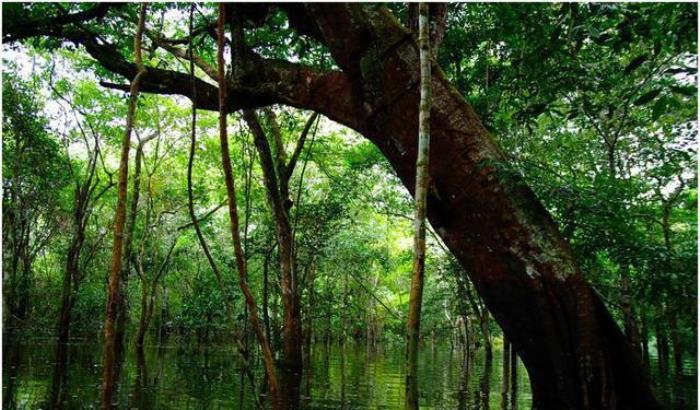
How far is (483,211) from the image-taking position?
218 inches

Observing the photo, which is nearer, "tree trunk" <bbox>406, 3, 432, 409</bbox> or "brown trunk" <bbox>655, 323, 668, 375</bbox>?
"tree trunk" <bbox>406, 3, 432, 409</bbox>

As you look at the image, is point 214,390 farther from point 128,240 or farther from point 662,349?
point 662,349

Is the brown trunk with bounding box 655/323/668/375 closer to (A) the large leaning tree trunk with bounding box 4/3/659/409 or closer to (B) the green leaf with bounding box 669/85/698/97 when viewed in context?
(A) the large leaning tree trunk with bounding box 4/3/659/409

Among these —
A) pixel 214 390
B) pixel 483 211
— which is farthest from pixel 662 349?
pixel 483 211

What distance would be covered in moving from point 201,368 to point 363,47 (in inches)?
379

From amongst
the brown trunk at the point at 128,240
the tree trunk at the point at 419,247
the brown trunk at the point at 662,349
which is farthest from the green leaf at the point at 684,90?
the brown trunk at the point at 662,349

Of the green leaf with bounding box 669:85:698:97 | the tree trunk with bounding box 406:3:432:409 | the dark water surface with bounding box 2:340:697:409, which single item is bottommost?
the dark water surface with bounding box 2:340:697:409

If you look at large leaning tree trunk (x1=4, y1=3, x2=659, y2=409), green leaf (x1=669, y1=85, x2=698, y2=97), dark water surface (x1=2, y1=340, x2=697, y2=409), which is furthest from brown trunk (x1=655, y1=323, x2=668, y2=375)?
green leaf (x1=669, y1=85, x2=698, y2=97)

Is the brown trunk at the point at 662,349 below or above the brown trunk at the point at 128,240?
below

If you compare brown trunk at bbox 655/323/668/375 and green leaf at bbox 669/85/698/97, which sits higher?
green leaf at bbox 669/85/698/97

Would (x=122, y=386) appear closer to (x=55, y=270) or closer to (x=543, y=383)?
(x=543, y=383)

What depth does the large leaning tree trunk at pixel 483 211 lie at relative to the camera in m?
5.14

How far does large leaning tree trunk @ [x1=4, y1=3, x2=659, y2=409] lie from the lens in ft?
16.9

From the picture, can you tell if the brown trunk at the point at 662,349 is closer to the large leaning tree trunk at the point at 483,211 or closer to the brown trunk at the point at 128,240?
the large leaning tree trunk at the point at 483,211
